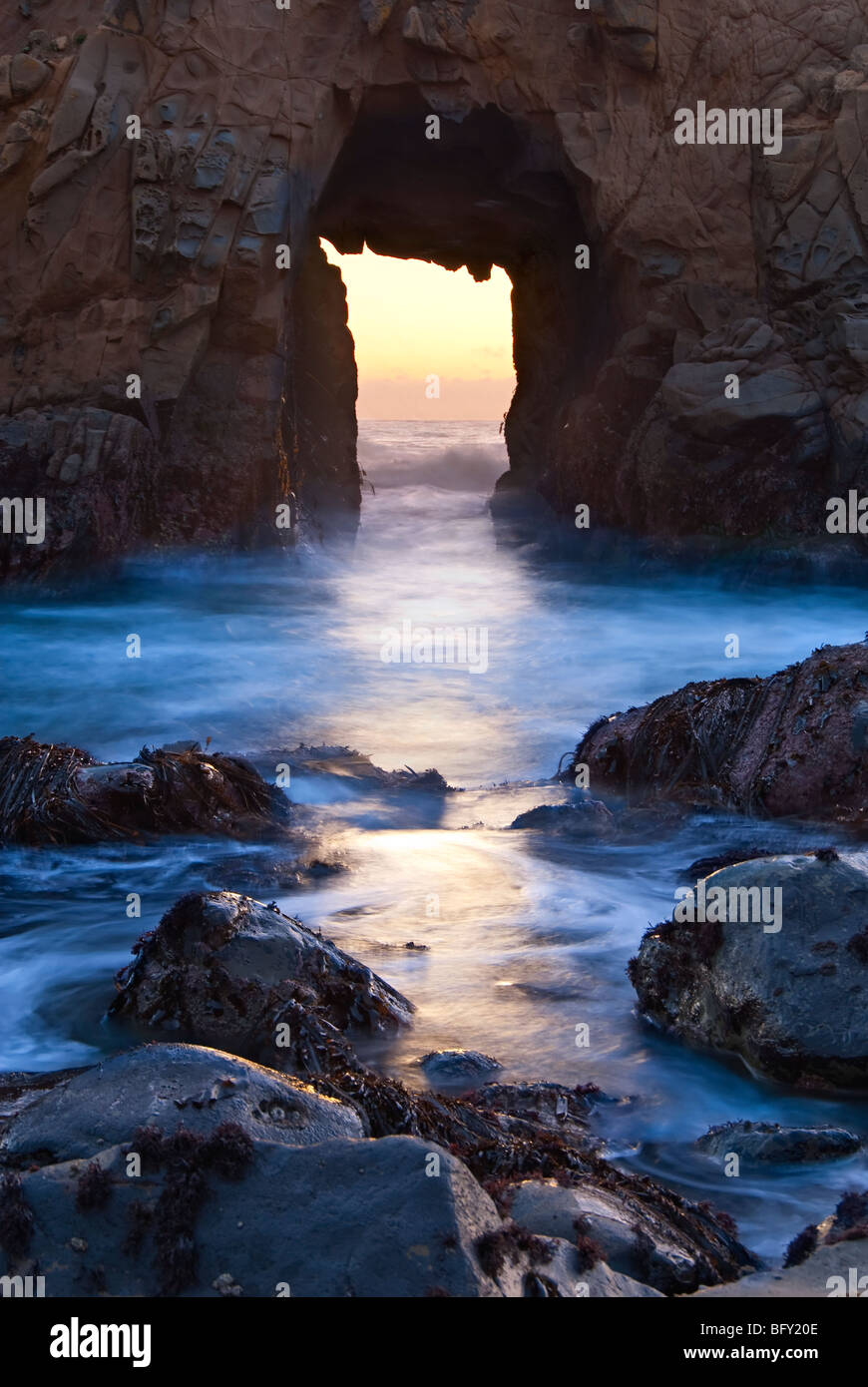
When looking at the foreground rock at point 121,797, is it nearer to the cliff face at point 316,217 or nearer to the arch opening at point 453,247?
the cliff face at point 316,217

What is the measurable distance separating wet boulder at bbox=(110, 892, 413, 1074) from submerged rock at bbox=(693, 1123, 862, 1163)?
1346mm

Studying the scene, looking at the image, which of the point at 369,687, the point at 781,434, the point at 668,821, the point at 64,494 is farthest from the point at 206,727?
the point at 781,434

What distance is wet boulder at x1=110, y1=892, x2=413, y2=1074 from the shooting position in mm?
4880

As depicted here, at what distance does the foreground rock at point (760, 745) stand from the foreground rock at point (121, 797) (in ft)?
7.71

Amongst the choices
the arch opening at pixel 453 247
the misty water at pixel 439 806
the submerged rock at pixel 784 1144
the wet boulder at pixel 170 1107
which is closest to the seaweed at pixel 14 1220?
the wet boulder at pixel 170 1107

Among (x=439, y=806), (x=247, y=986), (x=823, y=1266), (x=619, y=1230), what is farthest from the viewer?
(x=439, y=806)

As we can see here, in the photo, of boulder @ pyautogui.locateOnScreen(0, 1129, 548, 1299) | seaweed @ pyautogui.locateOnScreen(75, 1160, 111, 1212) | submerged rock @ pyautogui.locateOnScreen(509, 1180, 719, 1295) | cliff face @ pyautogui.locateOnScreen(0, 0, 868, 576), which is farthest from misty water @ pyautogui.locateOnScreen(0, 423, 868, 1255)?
seaweed @ pyautogui.locateOnScreen(75, 1160, 111, 1212)

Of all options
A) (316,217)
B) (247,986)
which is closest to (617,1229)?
(247,986)

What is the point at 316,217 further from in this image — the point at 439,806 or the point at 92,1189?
the point at 92,1189

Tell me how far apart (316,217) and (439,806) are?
1417 cm

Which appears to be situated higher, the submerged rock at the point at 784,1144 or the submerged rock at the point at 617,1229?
the submerged rock at the point at 617,1229

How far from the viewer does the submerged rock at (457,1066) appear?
4.75m

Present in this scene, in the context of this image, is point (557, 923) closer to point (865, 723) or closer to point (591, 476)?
point (865, 723)

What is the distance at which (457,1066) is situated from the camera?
4.81 meters
